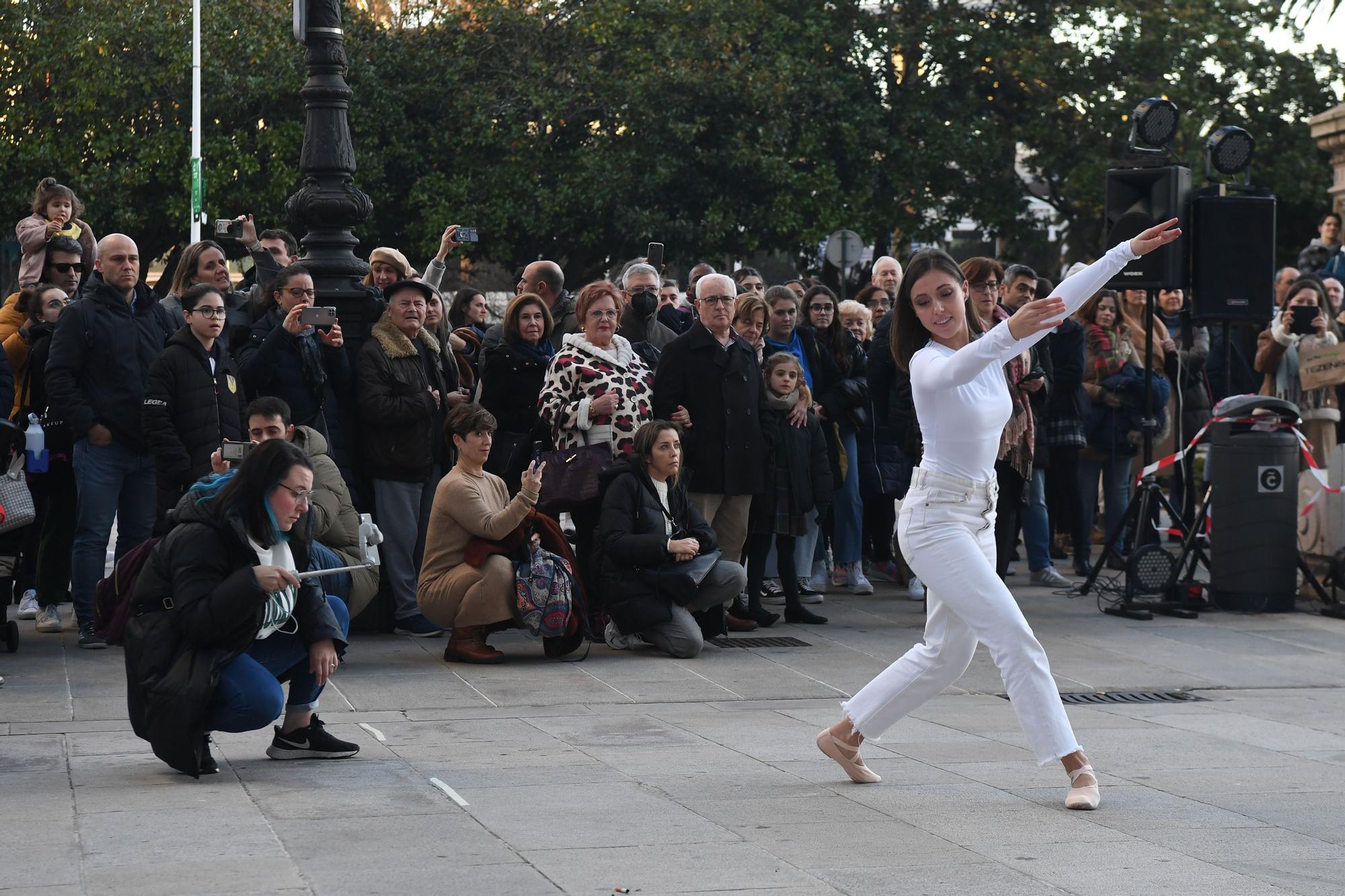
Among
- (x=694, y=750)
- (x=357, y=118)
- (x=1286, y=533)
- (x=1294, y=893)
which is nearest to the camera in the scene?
(x=1294, y=893)

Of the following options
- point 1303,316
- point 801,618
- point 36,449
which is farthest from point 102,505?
point 1303,316

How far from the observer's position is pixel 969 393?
20.1ft

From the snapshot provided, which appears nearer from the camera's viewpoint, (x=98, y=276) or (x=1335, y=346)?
(x=98, y=276)

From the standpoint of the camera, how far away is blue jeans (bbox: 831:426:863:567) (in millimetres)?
11992

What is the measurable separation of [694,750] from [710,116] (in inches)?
1024

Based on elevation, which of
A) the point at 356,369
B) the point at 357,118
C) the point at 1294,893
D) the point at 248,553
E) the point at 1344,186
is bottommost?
the point at 1294,893

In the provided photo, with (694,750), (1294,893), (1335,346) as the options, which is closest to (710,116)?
(1335,346)

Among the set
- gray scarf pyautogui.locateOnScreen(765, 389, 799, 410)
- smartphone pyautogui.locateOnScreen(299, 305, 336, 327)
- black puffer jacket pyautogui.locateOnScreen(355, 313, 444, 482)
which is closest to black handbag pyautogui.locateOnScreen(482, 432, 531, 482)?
black puffer jacket pyautogui.locateOnScreen(355, 313, 444, 482)

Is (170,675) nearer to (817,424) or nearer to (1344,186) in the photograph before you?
(817,424)

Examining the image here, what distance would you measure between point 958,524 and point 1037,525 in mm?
6823

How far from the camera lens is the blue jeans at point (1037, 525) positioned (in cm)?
1259

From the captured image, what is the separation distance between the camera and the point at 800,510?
10.9 metres

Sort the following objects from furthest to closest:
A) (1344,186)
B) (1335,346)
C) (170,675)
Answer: (1344,186), (1335,346), (170,675)

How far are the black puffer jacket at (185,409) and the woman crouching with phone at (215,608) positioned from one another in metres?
2.97
